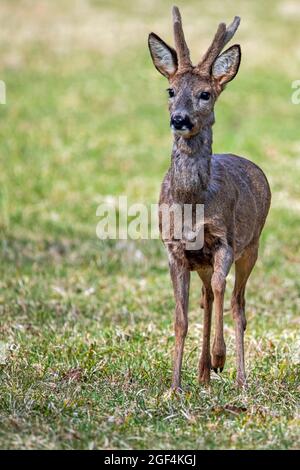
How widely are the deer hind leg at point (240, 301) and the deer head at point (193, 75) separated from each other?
1354 millimetres

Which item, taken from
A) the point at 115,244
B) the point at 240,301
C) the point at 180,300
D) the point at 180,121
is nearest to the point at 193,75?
the point at 180,121

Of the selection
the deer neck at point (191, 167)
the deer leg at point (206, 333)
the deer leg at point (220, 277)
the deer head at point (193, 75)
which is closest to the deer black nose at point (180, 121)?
the deer head at point (193, 75)

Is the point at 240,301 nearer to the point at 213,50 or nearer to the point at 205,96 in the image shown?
the point at 205,96

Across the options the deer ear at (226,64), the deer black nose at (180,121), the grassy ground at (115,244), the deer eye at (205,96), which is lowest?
the grassy ground at (115,244)

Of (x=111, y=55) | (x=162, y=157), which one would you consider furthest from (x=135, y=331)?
(x=111, y=55)

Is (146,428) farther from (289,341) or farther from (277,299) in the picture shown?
(277,299)

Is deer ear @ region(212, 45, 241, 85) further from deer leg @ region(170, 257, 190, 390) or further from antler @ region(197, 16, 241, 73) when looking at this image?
deer leg @ region(170, 257, 190, 390)

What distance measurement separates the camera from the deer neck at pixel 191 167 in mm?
6684

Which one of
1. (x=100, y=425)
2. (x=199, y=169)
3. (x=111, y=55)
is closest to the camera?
(x=100, y=425)

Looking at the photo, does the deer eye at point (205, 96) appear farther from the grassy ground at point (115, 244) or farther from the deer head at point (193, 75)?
the grassy ground at point (115, 244)

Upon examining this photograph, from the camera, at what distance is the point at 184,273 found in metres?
6.79

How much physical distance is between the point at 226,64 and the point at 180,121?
637 millimetres

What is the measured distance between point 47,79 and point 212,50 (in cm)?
1716

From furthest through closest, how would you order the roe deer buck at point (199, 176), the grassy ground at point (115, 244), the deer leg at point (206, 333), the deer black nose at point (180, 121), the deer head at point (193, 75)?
1. the deer leg at point (206, 333)
2. the roe deer buck at point (199, 176)
3. the deer head at point (193, 75)
4. the deer black nose at point (180, 121)
5. the grassy ground at point (115, 244)
